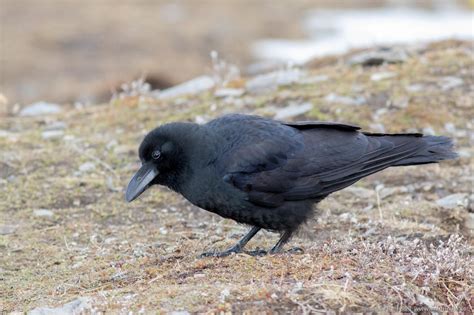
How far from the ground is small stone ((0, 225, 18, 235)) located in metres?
0.02

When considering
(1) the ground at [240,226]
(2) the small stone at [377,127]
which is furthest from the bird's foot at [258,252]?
(2) the small stone at [377,127]

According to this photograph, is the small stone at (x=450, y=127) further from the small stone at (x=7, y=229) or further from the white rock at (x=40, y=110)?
the white rock at (x=40, y=110)

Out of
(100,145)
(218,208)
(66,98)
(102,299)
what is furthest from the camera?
(66,98)

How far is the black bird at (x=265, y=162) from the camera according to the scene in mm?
6031

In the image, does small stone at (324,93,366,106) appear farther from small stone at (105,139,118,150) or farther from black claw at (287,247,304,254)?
black claw at (287,247,304,254)

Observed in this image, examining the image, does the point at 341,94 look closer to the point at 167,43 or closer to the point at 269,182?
the point at 269,182

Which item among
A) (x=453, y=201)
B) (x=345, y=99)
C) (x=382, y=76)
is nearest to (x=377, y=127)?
(x=345, y=99)

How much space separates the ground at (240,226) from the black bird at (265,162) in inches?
14.5

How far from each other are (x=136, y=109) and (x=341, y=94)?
2.37m

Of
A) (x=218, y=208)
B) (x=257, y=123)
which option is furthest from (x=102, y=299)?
(x=257, y=123)

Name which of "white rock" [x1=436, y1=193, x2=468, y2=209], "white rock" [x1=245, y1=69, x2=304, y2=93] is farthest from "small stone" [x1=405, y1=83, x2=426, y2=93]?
"white rock" [x1=436, y1=193, x2=468, y2=209]

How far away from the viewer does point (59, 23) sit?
2355cm

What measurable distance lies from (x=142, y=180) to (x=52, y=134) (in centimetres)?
355

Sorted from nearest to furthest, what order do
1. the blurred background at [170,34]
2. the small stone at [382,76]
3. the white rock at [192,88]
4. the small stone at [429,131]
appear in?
the small stone at [429,131] < the small stone at [382,76] < the white rock at [192,88] < the blurred background at [170,34]
